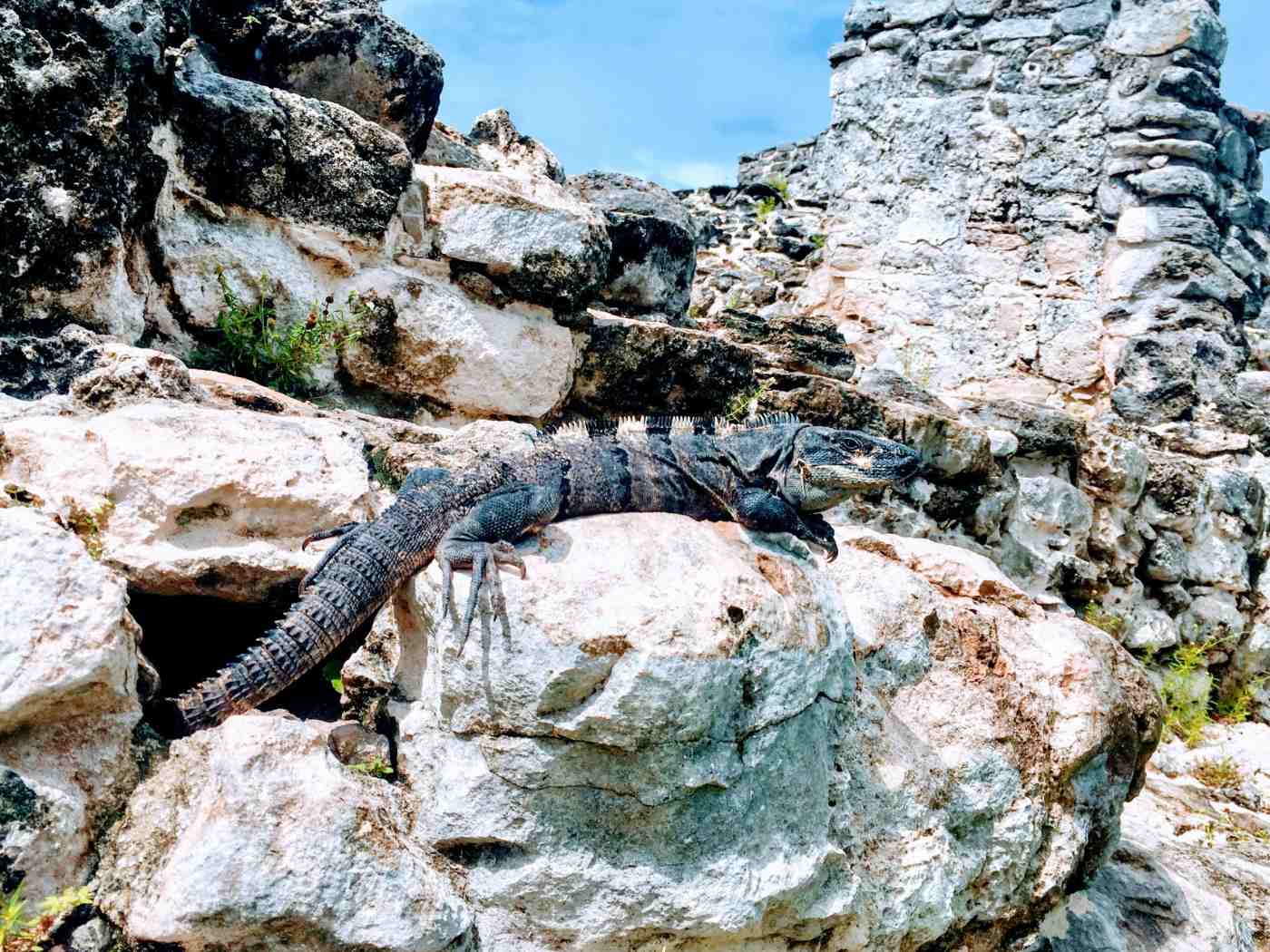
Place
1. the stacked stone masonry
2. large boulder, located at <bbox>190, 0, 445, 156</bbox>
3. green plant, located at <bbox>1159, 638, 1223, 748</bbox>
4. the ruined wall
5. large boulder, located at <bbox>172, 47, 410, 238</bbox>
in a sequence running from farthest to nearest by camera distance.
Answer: the ruined wall, the stacked stone masonry, green plant, located at <bbox>1159, 638, 1223, 748</bbox>, large boulder, located at <bbox>190, 0, 445, 156</bbox>, large boulder, located at <bbox>172, 47, 410, 238</bbox>

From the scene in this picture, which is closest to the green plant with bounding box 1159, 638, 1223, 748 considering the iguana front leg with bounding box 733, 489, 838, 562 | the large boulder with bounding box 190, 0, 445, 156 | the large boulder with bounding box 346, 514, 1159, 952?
the large boulder with bounding box 346, 514, 1159, 952

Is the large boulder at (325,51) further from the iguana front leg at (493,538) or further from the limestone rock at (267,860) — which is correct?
the limestone rock at (267,860)

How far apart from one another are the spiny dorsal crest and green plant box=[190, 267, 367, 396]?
53.0 inches

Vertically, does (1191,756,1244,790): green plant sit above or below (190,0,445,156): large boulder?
below

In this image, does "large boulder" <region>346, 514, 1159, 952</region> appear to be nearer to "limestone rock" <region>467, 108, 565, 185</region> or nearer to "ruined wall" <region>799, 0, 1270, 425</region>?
"limestone rock" <region>467, 108, 565, 185</region>

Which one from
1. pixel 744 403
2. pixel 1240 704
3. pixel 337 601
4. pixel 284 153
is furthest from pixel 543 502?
pixel 1240 704

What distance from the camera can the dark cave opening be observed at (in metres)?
3.27

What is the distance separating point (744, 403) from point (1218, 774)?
3.52 meters

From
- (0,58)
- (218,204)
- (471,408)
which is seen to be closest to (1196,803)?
(471,408)

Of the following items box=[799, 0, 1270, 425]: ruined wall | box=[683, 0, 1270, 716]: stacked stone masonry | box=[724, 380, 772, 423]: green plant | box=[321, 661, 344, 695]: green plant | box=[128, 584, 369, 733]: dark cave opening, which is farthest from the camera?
box=[799, 0, 1270, 425]: ruined wall

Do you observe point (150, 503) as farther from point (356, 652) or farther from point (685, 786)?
point (685, 786)

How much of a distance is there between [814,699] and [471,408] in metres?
2.52

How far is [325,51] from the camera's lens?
515 cm

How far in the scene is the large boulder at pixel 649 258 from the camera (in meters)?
6.12
